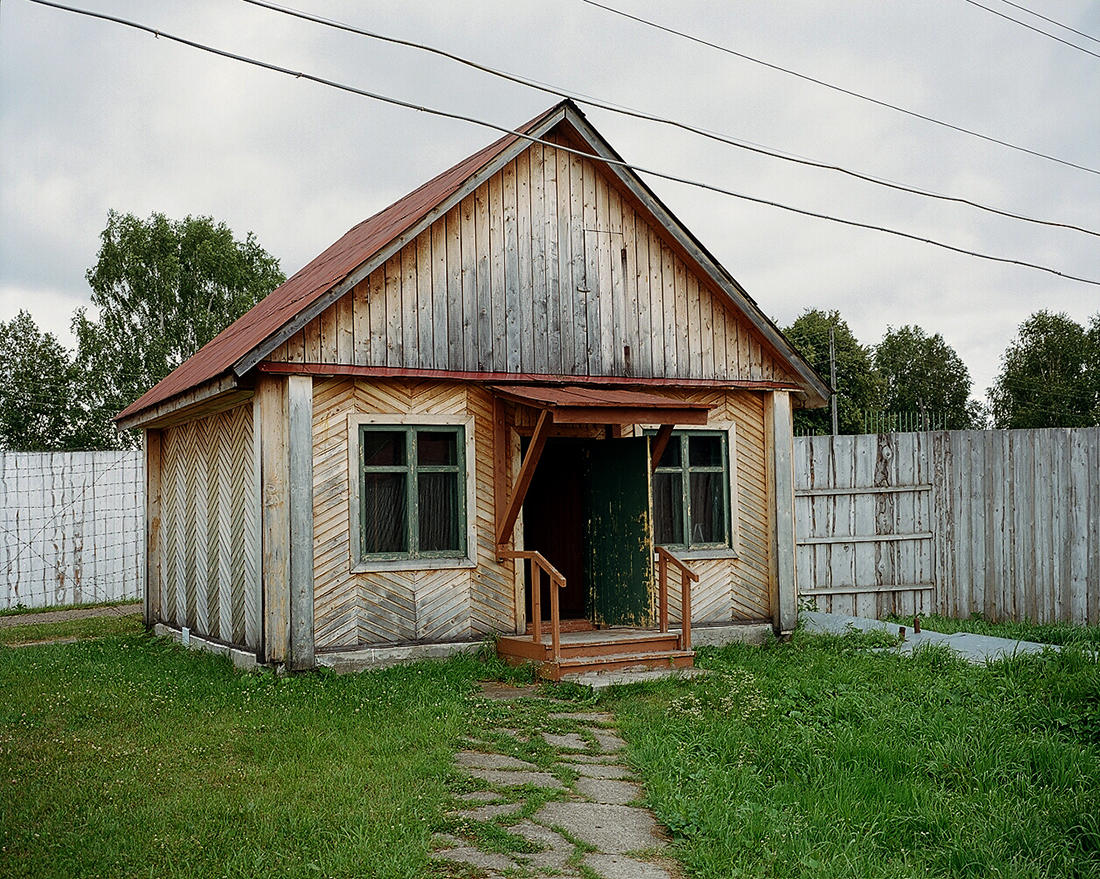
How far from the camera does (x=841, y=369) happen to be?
4175 cm

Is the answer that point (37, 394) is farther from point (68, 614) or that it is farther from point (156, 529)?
point (156, 529)

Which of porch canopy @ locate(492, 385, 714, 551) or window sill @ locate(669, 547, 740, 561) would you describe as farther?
window sill @ locate(669, 547, 740, 561)

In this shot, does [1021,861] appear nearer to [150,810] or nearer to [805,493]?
[150,810]

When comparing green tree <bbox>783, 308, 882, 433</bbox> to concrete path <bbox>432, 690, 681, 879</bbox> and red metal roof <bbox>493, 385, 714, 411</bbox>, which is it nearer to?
red metal roof <bbox>493, 385, 714, 411</bbox>

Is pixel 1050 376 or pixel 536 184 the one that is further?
pixel 1050 376

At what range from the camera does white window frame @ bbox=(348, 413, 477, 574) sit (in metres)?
11.7

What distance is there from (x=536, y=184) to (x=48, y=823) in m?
8.54

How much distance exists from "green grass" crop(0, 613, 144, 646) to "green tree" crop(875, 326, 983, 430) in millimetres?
39063

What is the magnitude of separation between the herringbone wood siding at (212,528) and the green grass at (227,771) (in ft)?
3.60

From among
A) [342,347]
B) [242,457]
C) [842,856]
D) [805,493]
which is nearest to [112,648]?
[242,457]

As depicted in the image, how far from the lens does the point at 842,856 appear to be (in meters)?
6.53

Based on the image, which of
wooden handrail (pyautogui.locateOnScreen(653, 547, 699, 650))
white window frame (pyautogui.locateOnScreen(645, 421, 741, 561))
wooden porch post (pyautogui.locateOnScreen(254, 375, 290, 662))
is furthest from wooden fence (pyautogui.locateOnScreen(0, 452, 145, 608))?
wooden handrail (pyautogui.locateOnScreen(653, 547, 699, 650))

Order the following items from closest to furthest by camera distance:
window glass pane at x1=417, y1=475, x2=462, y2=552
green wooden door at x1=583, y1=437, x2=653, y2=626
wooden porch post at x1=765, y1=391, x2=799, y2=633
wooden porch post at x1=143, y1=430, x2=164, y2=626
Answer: window glass pane at x1=417, y1=475, x2=462, y2=552
green wooden door at x1=583, y1=437, x2=653, y2=626
wooden porch post at x1=765, y1=391, x2=799, y2=633
wooden porch post at x1=143, y1=430, x2=164, y2=626

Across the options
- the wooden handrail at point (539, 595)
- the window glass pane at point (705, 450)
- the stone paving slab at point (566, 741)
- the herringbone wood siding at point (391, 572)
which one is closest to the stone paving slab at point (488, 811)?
the stone paving slab at point (566, 741)
